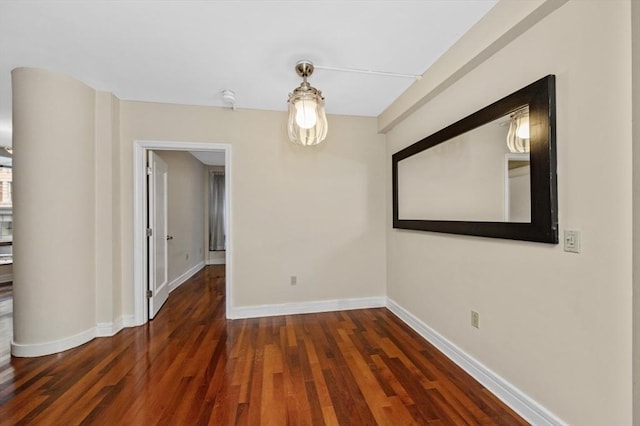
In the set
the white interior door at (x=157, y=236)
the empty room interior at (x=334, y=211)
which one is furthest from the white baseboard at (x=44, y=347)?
the white interior door at (x=157, y=236)

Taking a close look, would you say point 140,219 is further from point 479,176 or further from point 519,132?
point 519,132

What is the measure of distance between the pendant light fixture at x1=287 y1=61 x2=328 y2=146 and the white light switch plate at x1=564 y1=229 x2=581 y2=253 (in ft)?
5.51

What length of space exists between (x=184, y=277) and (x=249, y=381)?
3.52 metres

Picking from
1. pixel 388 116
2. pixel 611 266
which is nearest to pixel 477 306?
pixel 611 266

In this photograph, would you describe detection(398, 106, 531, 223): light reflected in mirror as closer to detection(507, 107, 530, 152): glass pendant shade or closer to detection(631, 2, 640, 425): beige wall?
detection(507, 107, 530, 152): glass pendant shade

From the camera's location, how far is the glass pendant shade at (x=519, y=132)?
1.61m

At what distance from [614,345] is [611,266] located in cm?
35

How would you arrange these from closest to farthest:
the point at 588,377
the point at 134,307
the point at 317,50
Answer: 1. the point at 588,377
2. the point at 317,50
3. the point at 134,307

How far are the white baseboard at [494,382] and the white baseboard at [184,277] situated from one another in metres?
3.69

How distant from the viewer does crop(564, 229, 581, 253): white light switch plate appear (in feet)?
4.43

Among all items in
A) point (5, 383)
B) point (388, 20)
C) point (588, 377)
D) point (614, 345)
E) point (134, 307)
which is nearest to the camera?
point (614, 345)

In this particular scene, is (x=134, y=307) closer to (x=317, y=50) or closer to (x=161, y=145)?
(x=161, y=145)

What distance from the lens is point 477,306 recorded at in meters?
2.03

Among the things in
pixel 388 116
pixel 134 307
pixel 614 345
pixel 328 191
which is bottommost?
pixel 134 307
